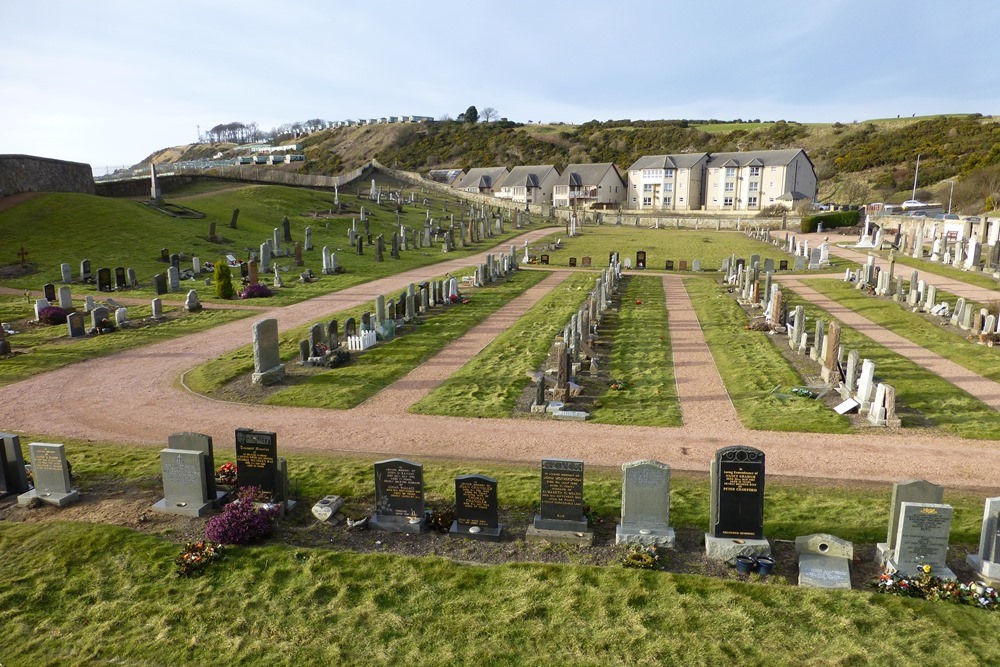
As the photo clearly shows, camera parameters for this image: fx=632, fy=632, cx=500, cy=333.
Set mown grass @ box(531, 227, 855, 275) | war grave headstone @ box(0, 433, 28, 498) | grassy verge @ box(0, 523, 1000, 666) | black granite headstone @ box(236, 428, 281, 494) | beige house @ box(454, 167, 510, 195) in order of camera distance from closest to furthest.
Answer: grassy verge @ box(0, 523, 1000, 666) < black granite headstone @ box(236, 428, 281, 494) < war grave headstone @ box(0, 433, 28, 498) < mown grass @ box(531, 227, 855, 275) < beige house @ box(454, 167, 510, 195)

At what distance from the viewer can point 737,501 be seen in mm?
9633

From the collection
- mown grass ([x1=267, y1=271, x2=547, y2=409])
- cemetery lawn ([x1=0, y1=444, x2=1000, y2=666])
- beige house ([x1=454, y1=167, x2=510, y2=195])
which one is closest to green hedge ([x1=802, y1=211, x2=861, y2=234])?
mown grass ([x1=267, y1=271, x2=547, y2=409])

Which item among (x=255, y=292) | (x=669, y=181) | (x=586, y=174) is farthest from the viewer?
(x=586, y=174)

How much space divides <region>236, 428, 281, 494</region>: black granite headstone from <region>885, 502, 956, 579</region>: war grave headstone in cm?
975

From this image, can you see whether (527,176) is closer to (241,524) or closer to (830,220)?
(830,220)

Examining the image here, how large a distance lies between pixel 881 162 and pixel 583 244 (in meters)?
81.4

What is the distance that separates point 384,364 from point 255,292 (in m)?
14.8

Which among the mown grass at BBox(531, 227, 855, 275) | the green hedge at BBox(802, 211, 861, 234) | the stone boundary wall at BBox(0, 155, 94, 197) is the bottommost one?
the mown grass at BBox(531, 227, 855, 275)

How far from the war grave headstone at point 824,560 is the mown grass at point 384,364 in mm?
11699

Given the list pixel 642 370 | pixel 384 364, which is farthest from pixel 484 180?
pixel 642 370

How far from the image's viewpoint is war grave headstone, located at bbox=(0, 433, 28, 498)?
37.6 feet

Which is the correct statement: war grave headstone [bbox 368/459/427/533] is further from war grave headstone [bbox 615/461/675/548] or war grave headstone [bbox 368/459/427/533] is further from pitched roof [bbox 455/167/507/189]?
pitched roof [bbox 455/167/507/189]

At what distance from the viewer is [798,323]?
22453 millimetres

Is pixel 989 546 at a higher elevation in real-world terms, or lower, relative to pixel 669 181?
lower
